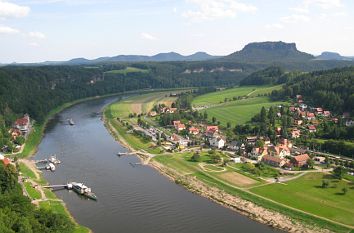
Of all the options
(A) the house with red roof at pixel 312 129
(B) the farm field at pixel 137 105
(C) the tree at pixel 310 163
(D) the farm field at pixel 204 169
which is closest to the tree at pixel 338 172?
(C) the tree at pixel 310 163

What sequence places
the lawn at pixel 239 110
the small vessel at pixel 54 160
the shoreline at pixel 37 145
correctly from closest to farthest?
the shoreline at pixel 37 145, the small vessel at pixel 54 160, the lawn at pixel 239 110

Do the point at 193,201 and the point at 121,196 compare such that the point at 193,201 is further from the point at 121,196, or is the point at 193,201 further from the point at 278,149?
the point at 278,149

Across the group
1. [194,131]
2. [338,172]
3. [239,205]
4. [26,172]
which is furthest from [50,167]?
[338,172]

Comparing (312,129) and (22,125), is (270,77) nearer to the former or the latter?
(312,129)

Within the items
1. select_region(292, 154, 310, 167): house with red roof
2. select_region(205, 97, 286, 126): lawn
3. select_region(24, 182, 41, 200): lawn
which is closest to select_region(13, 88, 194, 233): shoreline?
select_region(24, 182, 41, 200): lawn

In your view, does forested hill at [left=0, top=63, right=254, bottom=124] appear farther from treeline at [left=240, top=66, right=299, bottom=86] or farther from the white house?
treeline at [left=240, top=66, right=299, bottom=86]

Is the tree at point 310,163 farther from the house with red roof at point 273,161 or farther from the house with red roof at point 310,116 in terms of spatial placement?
the house with red roof at point 310,116

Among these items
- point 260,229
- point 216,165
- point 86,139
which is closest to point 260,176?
point 216,165
